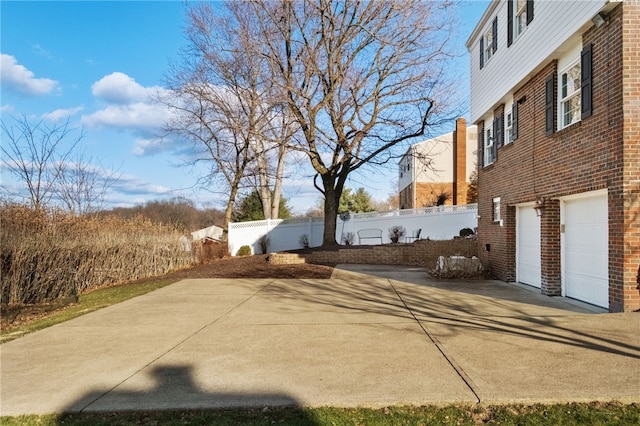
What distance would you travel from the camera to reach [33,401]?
4.10 meters

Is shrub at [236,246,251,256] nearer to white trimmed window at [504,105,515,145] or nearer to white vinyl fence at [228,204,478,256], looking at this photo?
white vinyl fence at [228,204,478,256]

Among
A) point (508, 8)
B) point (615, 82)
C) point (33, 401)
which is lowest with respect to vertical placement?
point (33, 401)

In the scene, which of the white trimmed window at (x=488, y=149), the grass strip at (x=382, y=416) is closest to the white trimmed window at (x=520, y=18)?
the white trimmed window at (x=488, y=149)

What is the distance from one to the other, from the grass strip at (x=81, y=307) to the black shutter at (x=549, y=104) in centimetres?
1012

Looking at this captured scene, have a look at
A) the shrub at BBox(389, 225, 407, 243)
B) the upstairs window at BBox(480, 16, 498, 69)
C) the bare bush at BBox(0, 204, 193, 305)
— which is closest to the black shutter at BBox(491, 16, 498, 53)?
the upstairs window at BBox(480, 16, 498, 69)

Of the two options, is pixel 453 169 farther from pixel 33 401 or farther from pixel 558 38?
pixel 33 401

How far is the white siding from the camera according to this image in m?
8.00

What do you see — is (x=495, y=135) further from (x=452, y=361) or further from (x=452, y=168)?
(x=452, y=168)

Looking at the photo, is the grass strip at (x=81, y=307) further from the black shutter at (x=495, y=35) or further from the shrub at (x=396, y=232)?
the shrub at (x=396, y=232)

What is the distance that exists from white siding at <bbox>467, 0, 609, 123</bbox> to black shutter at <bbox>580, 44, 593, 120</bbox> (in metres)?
0.48

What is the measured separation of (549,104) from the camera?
9305 mm

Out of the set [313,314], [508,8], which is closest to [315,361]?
[313,314]

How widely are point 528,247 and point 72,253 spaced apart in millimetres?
11900

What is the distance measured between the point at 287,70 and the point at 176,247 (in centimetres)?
841
